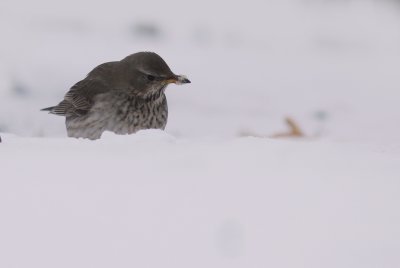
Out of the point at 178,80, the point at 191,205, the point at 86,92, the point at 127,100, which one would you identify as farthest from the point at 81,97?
the point at 191,205

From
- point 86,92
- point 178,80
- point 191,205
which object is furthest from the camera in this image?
point 86,92

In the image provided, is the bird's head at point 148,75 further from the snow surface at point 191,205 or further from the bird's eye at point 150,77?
the snow surface at point 191,205

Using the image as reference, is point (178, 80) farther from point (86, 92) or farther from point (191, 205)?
point (191, 205)

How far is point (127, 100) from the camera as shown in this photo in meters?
6.35

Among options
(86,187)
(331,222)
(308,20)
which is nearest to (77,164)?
(86,187)

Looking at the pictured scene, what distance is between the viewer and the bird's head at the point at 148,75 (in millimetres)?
6309

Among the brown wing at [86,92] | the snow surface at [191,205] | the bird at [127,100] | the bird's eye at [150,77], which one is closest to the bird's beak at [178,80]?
the bird at [127,100]

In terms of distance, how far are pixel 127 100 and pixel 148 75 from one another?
8.8 inches

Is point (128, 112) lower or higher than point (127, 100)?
lower

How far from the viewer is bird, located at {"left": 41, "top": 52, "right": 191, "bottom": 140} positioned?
6230 millimetres

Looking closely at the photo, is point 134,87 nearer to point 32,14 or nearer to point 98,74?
point 98,74

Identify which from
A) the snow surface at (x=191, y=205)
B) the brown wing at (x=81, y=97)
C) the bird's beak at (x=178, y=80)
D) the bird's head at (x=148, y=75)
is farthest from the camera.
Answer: the brown wing at (x=81, y=97)

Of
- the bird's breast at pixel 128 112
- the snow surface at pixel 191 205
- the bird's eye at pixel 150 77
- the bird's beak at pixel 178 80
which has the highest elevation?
the bird's eye at pixel 150 77

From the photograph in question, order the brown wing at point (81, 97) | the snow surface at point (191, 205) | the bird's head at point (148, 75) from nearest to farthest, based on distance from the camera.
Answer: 1. the snow surface at point (191, 205)
2. the bird's head at point (148, 75)
3. the brown wing at point (81, 97)
